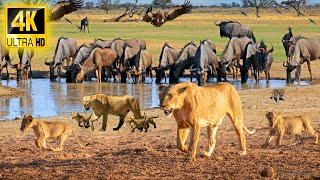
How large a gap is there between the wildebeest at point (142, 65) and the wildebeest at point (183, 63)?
0.99 meters

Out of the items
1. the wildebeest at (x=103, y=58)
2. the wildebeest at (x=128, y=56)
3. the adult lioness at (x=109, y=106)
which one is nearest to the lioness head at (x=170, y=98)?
the adult lioness at (x=109, y=106)

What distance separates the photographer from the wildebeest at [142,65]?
2805 cm

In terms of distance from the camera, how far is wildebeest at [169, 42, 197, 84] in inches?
1125

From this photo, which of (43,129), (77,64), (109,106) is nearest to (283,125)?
(43,129)

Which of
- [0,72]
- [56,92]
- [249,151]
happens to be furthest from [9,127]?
[0,72]

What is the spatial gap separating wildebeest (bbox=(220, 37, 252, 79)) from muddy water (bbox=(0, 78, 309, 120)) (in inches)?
71.6

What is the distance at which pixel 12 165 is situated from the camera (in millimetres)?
9969

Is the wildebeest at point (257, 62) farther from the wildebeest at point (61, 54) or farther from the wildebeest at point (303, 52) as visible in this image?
the wildebeest at point (61, 54)

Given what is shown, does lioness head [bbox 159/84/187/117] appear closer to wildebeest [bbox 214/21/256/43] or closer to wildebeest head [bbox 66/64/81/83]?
wildebeest head [bbox 66/64/81/83]

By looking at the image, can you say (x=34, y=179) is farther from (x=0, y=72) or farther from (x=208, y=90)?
(x=0, y=72)

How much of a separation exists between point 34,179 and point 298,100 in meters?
11.5

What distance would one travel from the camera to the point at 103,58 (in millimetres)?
29531

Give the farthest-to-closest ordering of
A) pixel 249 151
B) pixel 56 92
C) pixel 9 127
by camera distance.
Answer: pixel 56 92 < pixel 9 127 < pixel 249 151

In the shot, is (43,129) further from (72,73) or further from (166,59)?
(166,59)
